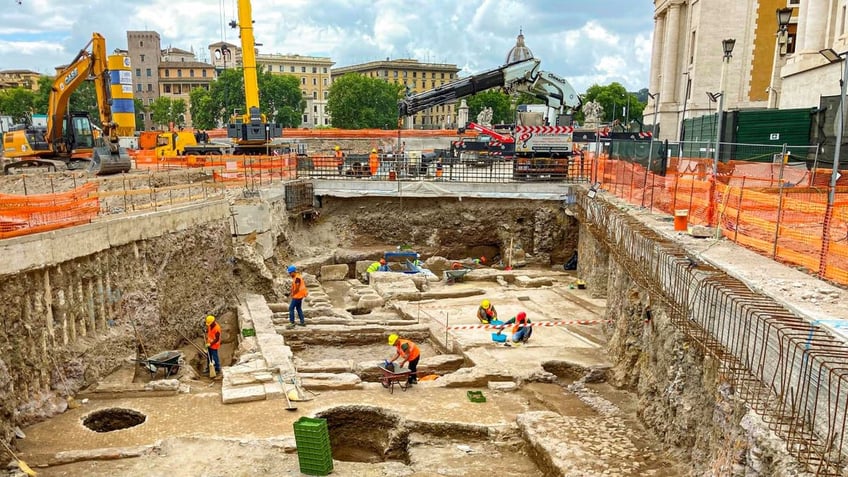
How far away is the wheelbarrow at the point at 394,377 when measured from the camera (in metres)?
10.6

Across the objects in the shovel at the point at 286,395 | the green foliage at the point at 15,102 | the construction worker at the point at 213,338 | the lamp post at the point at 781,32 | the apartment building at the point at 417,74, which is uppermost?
the apartment building at the point at 417,74

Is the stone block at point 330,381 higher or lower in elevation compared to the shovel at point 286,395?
lower

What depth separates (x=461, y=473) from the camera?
818 cm

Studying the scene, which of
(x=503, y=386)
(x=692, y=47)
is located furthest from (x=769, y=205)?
(x=692, y=47)

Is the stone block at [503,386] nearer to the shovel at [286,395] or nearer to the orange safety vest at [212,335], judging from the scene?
the shovel at [286,395]

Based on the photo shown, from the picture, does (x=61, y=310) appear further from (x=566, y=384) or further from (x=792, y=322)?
(x=792, y=322)

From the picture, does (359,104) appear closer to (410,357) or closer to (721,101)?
(721,101)

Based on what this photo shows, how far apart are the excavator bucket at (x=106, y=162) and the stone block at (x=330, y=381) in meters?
13.4

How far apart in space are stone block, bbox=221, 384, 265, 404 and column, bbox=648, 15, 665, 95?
38134 millimetres

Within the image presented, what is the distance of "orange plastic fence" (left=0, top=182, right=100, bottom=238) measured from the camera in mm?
9727

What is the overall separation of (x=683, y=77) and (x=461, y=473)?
34396mm

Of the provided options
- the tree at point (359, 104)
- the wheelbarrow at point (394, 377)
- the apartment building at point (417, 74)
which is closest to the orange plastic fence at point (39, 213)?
the wheelbarrow at point (394, 377)

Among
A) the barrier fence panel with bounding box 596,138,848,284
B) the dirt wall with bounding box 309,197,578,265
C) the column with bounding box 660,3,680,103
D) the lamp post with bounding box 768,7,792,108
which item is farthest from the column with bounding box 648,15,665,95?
the barrier fence panel with bounding box 596,138,848,284

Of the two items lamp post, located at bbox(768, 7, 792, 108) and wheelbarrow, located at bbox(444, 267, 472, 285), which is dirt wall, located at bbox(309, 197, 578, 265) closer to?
wheelbarrow, located at bbox(444, 267, 472, 285)
